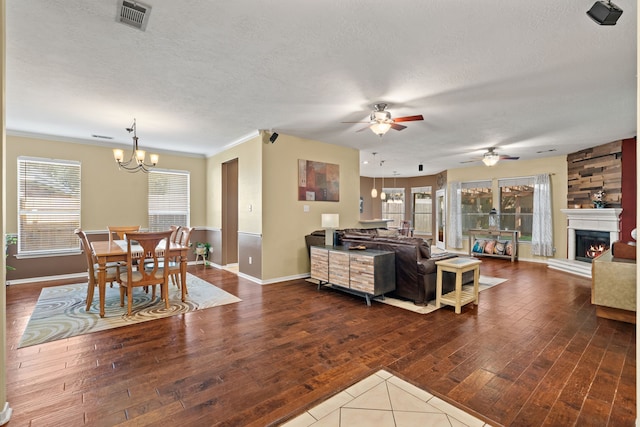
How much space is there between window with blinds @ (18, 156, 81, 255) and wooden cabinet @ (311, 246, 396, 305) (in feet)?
16.3

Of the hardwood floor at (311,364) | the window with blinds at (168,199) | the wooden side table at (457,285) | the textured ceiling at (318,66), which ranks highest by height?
the textured ceiling at (318,66)

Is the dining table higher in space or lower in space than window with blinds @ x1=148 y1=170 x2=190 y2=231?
lower

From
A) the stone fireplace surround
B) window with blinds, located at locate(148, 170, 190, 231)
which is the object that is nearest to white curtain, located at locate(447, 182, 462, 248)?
the stone fireplace surround

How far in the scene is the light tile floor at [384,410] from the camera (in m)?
1.83

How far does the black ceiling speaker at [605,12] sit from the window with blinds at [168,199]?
712 centimetres

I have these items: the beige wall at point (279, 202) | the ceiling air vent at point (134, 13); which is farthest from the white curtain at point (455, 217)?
the ceiling air vent at point (134, 13)

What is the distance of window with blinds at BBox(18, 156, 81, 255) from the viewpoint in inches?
212

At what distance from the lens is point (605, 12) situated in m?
Answer: 1.94

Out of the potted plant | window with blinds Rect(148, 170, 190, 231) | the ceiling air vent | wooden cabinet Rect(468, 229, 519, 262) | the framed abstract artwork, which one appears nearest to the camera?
the ceiling air vent

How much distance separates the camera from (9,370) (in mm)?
2436

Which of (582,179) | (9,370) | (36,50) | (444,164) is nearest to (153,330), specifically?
(9,370)

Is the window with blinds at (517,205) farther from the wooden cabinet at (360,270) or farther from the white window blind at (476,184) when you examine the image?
the wooden cabinet at (360,270)

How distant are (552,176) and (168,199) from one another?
9.35 metres

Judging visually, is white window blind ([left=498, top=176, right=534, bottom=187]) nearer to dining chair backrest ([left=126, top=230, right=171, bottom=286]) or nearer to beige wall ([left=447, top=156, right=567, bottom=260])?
beige wall ([left=447, top=156, right=567, bottom=260])
